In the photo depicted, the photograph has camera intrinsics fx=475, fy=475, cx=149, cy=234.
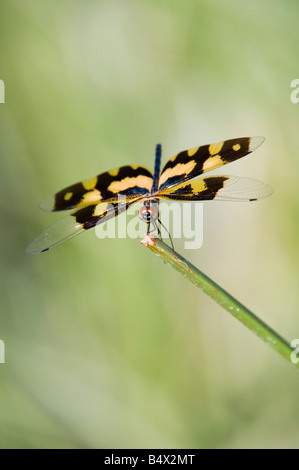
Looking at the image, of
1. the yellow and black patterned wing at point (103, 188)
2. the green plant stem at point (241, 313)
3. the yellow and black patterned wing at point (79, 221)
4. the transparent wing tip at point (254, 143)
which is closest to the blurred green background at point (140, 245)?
the yellow and black patterned wing at point (103, 188)

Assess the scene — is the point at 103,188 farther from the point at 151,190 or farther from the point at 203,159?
the point at 203,159

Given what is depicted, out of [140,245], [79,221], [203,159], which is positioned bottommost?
[140,245]

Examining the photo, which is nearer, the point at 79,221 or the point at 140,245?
the point at 79,221

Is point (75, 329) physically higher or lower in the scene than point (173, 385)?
higher

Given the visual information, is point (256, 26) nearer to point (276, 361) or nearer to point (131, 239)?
point (131, 239)

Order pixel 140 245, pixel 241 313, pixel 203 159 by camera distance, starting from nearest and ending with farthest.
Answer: pixel 241 313 < pixel 203 159 < pixel 140 245

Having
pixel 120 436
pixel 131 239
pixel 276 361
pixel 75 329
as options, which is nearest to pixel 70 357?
pixel 75 329

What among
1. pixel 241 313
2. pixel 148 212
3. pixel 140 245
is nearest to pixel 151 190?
pixel 148 212
